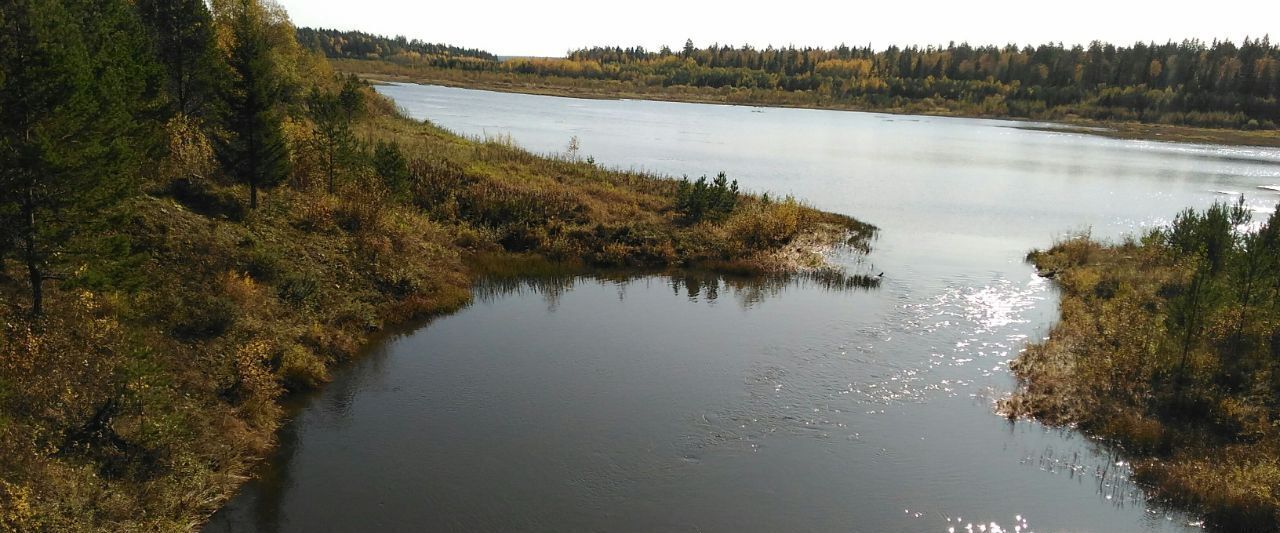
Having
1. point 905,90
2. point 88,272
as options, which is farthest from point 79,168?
point 905,90

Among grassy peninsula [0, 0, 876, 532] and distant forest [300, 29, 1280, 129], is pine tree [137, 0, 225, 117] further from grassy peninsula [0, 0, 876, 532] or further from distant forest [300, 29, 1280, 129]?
distant forest [300, 29, 1280, 129]

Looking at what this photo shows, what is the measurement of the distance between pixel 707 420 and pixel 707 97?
155 metres

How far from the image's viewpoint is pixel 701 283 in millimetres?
29594

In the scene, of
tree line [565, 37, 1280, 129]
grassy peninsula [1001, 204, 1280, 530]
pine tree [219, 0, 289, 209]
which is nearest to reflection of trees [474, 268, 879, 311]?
pine tree [219, 0, 289, 209]

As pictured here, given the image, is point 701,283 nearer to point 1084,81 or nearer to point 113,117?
point 113,117

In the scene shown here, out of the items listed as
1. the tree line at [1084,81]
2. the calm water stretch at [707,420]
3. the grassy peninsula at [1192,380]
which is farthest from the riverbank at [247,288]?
the tree line at [1084,81]

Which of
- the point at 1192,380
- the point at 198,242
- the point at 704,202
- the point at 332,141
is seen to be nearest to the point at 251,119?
the point at 332,141

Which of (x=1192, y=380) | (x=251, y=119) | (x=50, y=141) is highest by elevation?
(x=251, y=119)

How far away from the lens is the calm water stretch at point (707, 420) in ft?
46.0

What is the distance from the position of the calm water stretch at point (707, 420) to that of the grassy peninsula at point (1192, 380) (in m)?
0.78

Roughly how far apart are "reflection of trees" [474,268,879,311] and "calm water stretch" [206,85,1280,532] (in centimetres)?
15

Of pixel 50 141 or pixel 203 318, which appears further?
pixel 203 318

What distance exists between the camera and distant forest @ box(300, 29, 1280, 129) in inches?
4993

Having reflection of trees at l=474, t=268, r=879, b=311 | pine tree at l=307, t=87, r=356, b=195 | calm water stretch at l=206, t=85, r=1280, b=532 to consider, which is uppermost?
pine tree at l=307, t=87, r=356, b=195
